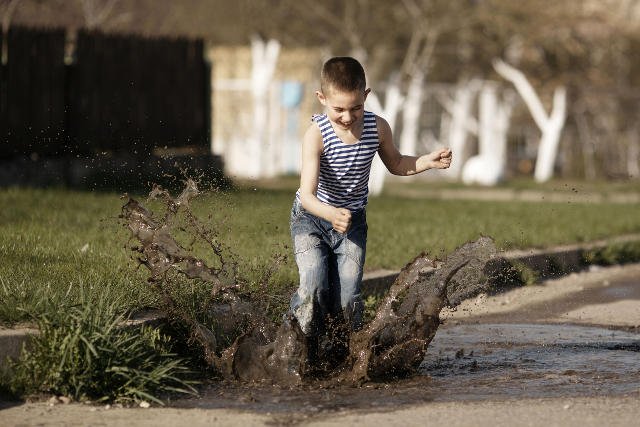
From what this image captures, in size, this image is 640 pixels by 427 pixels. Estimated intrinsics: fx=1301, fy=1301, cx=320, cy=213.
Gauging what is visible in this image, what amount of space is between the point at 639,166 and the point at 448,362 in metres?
22.2

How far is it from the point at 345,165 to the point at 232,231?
3652 millimetres

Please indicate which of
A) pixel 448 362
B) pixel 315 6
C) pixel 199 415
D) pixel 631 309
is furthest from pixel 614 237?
pixel 315 6

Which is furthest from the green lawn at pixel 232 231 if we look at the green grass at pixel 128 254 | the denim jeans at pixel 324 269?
the denim jeans at pixel 324 269

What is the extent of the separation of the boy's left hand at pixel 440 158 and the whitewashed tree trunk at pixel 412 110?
1851 centimetres

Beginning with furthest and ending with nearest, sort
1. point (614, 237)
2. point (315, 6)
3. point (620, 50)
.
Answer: point (620, 50) < point (315, 6) < point (614, 237)

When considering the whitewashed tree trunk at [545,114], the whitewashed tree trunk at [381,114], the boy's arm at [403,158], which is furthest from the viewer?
the whitewashed tree trunk at [545,114]

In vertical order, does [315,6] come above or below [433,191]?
above

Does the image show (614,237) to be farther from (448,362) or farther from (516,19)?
(516,19)

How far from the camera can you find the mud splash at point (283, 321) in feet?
20.3

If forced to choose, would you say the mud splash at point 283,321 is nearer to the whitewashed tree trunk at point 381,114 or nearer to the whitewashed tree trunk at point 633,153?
the whitewashed tree trunk at point 381,114

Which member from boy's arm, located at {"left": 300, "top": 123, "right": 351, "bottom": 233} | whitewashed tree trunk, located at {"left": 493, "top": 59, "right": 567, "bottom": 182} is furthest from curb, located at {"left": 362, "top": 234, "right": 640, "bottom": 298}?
whitewashed tree trunk, located at {"left": 493, "top": 59, "right": 567, "bottom": 182}

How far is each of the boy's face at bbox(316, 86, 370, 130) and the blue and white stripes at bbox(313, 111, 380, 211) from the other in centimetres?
11

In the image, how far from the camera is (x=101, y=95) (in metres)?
16.3

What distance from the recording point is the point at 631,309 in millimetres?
9242
